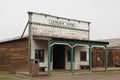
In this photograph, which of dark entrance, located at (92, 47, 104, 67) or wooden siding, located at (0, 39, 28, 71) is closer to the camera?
wooden siding, located at (0, 39, 28, 71)

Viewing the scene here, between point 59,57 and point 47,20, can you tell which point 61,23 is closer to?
point 47,20

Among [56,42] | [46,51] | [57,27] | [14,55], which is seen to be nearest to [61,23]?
[57,27]

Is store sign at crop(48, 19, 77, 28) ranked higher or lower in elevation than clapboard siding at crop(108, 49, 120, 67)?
higher

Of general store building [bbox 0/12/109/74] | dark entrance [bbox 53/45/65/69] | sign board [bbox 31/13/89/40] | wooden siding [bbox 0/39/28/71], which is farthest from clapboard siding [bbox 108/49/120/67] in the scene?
wooden siding [bbox 0/39/28/71]

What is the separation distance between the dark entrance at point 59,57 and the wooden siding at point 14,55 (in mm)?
4540

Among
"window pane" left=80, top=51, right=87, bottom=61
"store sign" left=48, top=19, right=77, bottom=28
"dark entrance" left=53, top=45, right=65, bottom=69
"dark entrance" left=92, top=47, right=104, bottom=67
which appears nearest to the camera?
"store sign" left=48, top=19, right=77, bottom=28

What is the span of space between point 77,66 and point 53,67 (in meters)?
2.53

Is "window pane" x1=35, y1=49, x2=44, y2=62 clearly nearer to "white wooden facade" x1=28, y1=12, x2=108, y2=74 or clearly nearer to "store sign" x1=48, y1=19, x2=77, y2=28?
"white wooden facade" x1=28, y1=12, x2=108, y2=74

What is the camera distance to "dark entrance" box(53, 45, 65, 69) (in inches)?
1121

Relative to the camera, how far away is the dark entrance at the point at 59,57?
2848 cm

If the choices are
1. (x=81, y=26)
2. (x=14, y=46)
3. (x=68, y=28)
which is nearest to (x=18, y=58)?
(x=14, y=46)

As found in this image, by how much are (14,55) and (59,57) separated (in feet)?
16.6

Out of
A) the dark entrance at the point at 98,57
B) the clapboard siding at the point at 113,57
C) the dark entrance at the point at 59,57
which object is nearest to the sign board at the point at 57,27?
the dark entrance at the point at 59,57

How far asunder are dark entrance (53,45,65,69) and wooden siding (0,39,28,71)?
454 centimetres
